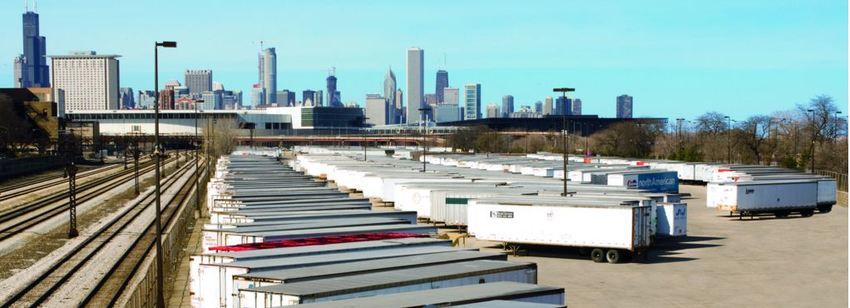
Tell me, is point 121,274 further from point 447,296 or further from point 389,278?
point 447,296

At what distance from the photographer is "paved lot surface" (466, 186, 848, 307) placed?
35.3 m

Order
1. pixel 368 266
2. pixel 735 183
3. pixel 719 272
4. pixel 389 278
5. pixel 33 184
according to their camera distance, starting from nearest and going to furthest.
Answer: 1. pixel 389 278
2. pixel 368 266
3. pixel 719 272
4. pixel 735 183
5. pixel 33 184

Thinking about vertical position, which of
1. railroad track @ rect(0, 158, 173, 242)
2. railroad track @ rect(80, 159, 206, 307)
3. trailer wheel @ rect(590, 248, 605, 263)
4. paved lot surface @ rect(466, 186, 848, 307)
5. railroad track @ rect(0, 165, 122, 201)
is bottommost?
railroad track @ rect(80, 159, 206, 307)

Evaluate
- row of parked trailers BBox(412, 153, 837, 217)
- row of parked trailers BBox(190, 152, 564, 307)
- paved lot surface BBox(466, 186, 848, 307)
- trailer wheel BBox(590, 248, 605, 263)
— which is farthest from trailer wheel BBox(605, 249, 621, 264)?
row of parked trailers BBox(412, 153, 837, 217)

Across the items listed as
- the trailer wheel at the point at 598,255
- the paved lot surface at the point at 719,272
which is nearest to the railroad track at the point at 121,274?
the paved lot surface at the point at 719,272

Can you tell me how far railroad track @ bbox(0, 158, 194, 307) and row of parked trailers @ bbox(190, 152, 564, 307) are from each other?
21.6 feet

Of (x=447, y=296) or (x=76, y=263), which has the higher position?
(x=447, y=296)

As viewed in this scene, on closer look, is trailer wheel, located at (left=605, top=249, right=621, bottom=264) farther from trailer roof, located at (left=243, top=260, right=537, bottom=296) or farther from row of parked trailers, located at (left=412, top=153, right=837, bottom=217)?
row of parked trailers, located at (left=412, top=153, right=837, bottom=217)

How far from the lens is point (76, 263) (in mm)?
46000

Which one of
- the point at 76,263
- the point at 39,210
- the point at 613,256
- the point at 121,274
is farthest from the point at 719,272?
the point at 39,210

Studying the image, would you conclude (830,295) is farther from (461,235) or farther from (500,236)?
(461,235)

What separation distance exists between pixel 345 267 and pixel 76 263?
23126 mm

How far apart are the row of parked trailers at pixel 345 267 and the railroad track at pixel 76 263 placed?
6.59m

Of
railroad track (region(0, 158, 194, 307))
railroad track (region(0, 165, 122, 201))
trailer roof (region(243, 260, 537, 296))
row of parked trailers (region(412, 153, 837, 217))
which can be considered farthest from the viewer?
railroad track (region(0, 165, 122, 201))
